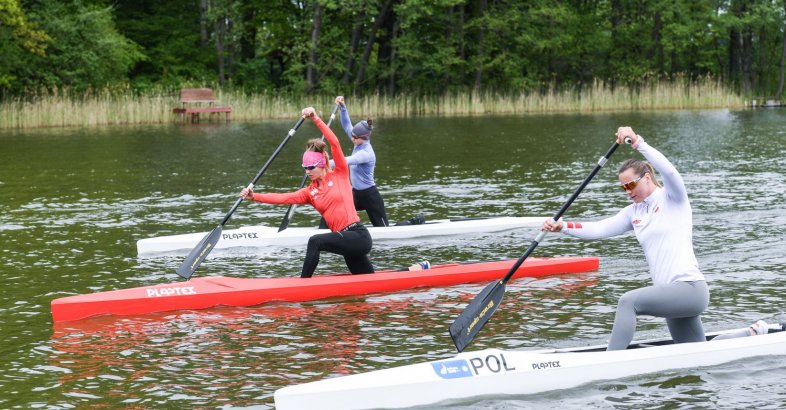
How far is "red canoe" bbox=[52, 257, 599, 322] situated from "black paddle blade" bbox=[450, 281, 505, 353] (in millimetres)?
3001

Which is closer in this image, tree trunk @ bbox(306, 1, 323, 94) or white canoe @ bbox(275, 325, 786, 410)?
white canoe @ bbox(275, 325, 786, 410)

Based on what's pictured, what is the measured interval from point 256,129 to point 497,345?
2948cm

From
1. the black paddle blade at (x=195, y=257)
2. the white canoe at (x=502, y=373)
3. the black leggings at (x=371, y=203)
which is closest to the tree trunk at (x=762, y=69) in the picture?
the black leggings at (x=371, y=203)

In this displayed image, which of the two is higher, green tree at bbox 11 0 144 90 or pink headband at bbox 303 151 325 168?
green tree at bbox 11 0 144 90

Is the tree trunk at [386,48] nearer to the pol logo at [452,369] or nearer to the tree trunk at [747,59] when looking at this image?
the tree trunk at [747,59]

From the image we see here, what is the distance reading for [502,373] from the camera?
8.73m

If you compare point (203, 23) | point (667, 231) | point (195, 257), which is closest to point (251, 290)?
point (195, 257)

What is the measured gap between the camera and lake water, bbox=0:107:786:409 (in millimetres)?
9320

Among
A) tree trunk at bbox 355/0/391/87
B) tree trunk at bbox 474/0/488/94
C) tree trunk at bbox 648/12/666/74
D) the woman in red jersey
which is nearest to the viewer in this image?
the woman in red jersey

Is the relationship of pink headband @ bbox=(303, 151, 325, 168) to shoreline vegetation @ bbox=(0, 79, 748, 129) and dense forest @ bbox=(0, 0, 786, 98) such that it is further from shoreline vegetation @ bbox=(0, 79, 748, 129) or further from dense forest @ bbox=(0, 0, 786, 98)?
dense forest @ bbox=(0, 0, 786, 98)

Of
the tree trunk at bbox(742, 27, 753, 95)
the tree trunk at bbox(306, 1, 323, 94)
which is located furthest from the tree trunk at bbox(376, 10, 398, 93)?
the tree trunk at bbox(742, 27, 753, 95)

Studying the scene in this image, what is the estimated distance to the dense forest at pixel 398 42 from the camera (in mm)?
50906

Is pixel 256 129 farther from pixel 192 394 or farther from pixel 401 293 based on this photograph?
pixel 192 394

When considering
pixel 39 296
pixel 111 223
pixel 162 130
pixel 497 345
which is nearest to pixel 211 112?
pixel 162 130
